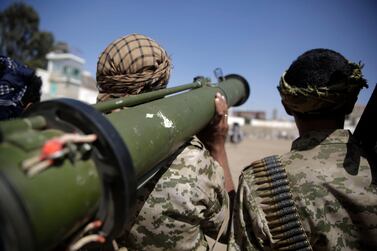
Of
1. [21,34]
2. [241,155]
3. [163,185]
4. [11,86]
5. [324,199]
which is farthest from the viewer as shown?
[21,34]

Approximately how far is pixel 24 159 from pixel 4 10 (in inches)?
1468

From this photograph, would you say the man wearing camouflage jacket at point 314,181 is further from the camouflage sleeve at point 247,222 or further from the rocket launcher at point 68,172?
the rocket launcher at point 68,172

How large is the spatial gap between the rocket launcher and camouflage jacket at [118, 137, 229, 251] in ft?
1.46

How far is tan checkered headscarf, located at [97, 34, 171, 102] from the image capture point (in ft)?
5.42

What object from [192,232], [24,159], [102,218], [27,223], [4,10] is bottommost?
[192,232]

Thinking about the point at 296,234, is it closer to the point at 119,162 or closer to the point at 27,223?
the point at 119,162

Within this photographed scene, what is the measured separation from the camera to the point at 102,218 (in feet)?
2.96

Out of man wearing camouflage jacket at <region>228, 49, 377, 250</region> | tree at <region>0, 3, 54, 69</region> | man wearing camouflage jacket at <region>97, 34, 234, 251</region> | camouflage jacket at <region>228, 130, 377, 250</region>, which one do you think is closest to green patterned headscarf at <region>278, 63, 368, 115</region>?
man wearing camouflage jacket at <region>228, 49, 377, 250</region>

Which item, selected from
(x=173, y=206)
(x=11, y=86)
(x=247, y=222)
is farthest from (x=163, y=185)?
(x=11, y=86)

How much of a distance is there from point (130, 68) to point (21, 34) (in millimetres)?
34796

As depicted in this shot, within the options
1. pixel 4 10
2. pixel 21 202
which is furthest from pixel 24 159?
pixel 4 10

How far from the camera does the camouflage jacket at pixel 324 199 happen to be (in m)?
1.44

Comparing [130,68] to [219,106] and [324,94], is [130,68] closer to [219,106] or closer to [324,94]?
[219,106]

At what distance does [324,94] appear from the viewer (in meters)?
1.52
